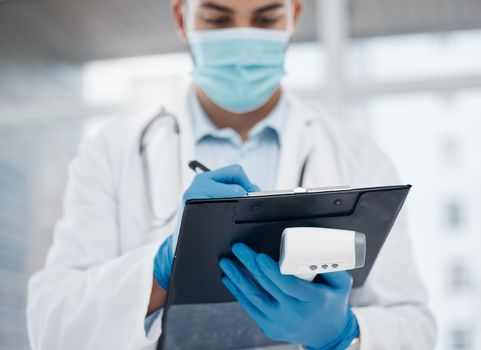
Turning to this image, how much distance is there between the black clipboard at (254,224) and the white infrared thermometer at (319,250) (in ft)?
A: 0.12

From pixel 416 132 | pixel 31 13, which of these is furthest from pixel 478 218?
pixel 31 13

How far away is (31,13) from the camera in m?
2.60

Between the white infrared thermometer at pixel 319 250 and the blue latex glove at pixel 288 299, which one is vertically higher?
the white infrared thermometer at pixel 319 250

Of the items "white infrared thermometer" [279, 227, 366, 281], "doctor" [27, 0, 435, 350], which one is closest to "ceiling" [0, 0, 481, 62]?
"doctor" [27, 0, 435, 350]

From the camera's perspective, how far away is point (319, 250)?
2.63 ft

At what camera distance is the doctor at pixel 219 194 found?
38.0 inches

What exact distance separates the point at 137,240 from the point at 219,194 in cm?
34

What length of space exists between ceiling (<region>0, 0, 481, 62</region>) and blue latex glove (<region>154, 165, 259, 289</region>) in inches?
63.4

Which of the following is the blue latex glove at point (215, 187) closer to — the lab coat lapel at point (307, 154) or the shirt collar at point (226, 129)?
the lab coat lapel at point (307, 154)

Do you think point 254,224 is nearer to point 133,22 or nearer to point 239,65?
point 239,65

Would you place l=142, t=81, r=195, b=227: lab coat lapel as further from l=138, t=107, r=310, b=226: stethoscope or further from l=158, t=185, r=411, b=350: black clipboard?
l=158, t=185, r=411, b=350: black clipboard

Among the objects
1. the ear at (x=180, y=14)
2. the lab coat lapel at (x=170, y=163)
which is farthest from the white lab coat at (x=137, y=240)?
the ear at (x=180, y=14)

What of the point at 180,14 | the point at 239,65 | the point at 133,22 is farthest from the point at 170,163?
the point at 133,22

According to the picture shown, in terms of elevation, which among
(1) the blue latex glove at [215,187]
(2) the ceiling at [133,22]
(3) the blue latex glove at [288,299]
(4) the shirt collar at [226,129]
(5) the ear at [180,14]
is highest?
(2) the ceiling at [133,22]
